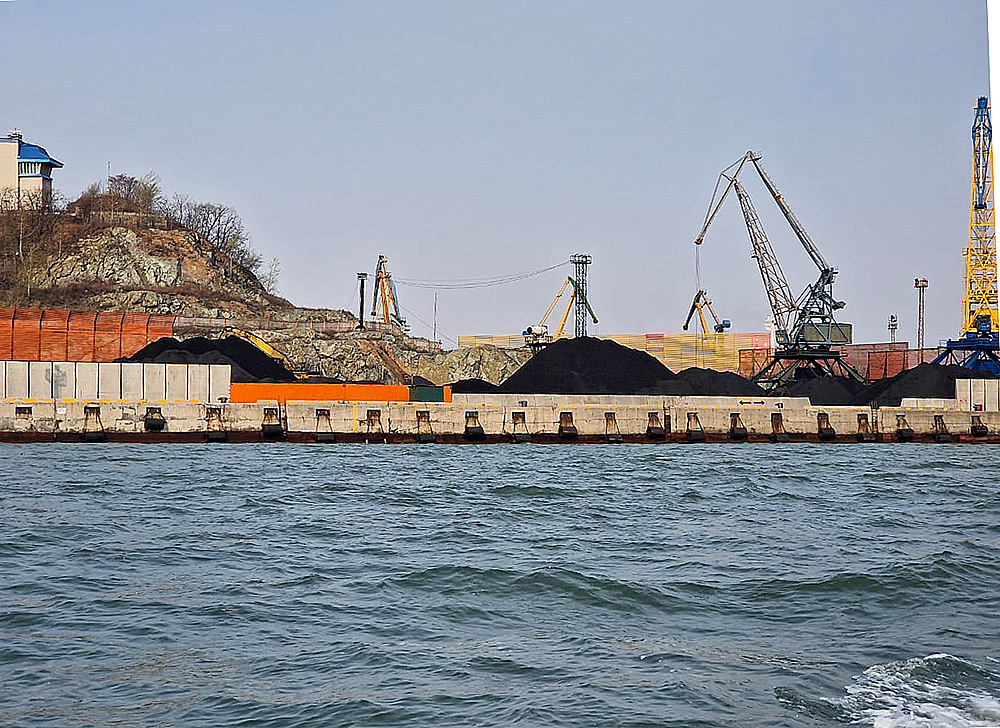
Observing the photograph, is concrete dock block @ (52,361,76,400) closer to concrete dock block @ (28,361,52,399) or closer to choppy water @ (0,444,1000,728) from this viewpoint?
concrete dock block @ (28,361,52,399)

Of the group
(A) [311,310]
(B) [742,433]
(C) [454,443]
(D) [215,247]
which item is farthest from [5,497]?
(D) [215,247]

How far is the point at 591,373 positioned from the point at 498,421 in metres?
11.0

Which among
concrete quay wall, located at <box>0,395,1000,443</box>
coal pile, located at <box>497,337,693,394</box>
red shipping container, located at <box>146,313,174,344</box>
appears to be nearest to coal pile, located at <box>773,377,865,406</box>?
concrete quay wall, located at <box>0,395,1000,443</box>

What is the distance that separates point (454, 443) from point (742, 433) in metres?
10.5

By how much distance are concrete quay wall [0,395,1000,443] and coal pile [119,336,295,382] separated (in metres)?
5.38

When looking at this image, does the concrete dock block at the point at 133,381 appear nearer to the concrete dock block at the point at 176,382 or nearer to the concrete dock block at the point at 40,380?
the concrete dock block at the point at 176,382

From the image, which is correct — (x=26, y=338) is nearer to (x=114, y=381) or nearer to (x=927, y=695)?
(x=114, y=381)

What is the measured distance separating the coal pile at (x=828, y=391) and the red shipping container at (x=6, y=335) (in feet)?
110

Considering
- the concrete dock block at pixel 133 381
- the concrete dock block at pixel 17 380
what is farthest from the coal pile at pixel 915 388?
the concrete dock block at pixel 17 380

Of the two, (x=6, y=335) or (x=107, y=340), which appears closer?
(x=6, y=335)

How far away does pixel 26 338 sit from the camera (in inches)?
1705

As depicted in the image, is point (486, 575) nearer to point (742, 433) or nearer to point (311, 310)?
point (742, 433)

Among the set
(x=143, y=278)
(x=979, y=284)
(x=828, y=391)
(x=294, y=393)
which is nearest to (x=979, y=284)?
(x=979, y=284)

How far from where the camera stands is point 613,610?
10055 mm
